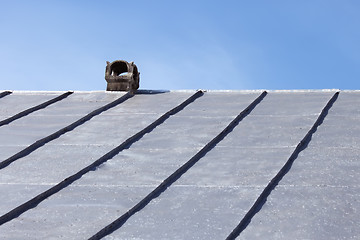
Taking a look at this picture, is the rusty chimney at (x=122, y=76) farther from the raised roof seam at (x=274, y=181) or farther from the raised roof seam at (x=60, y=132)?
the raised roof seam at (x=274, y=181)

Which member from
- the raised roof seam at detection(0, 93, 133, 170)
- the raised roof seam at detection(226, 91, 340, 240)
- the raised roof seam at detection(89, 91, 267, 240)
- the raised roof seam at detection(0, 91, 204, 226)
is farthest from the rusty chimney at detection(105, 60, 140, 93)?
the raised roof seam at detection(226, 91, 340, 240)

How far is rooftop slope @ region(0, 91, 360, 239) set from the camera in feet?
25.4

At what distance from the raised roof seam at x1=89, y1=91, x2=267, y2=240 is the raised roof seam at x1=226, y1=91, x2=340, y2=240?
1.31 meters

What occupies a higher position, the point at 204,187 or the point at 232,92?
the point at 232,92

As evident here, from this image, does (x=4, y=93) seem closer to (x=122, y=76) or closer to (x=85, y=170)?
(x=122, y=76)

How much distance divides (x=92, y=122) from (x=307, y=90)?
4.72 m

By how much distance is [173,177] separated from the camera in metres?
9.30

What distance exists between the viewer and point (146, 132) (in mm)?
11742

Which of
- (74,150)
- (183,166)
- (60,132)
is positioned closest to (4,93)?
(60,132)

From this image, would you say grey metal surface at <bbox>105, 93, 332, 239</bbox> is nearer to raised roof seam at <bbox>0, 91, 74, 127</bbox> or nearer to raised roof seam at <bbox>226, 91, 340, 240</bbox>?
raised roof seam at <bbox>226, 91, 340, 240</bbox>

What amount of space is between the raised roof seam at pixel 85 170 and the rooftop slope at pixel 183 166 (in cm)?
2

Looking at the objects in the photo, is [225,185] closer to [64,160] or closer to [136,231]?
[136,231]

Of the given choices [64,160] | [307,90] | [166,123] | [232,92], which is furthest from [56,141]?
[307,90]

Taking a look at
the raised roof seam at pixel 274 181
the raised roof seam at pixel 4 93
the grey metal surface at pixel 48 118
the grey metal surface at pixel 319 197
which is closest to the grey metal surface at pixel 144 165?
the raised roof seam at pixel 274 181
